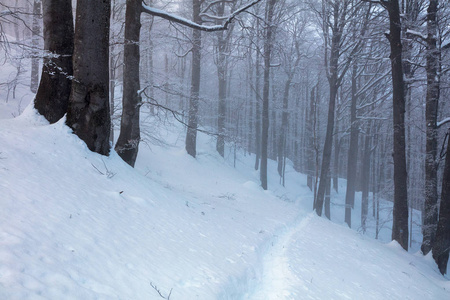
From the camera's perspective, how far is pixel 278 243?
19.6 ft

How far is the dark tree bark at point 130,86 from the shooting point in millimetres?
6590

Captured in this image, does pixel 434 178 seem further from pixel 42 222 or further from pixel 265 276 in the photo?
pixel 42 222

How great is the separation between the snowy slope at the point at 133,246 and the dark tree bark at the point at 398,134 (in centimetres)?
207

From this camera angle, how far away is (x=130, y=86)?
6.67m

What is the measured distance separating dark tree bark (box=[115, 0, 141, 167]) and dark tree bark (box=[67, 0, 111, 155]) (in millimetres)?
1317

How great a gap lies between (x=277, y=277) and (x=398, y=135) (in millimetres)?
6886

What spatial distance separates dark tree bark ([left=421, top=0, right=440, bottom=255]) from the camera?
8.62 m

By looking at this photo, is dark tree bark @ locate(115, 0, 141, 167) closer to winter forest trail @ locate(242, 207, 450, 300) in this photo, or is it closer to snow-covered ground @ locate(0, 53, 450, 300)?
snow-covered ground @ locate(0, 53, 450, 300)

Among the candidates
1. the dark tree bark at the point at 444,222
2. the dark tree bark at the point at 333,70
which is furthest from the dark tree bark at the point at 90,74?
the dark tree bark at the point at 333,70

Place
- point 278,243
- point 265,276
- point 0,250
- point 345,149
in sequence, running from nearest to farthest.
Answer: point 0,250 < point 265,276 < point 278,243 < point 345,149

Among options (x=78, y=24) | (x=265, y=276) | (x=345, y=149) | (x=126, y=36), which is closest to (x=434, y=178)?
(x=265, y=276)

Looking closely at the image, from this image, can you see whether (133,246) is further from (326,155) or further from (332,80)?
(332,80)

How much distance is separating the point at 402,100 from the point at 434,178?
2782mm

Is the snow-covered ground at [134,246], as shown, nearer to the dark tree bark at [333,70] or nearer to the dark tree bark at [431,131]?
the dark tree bark at [431,131]
